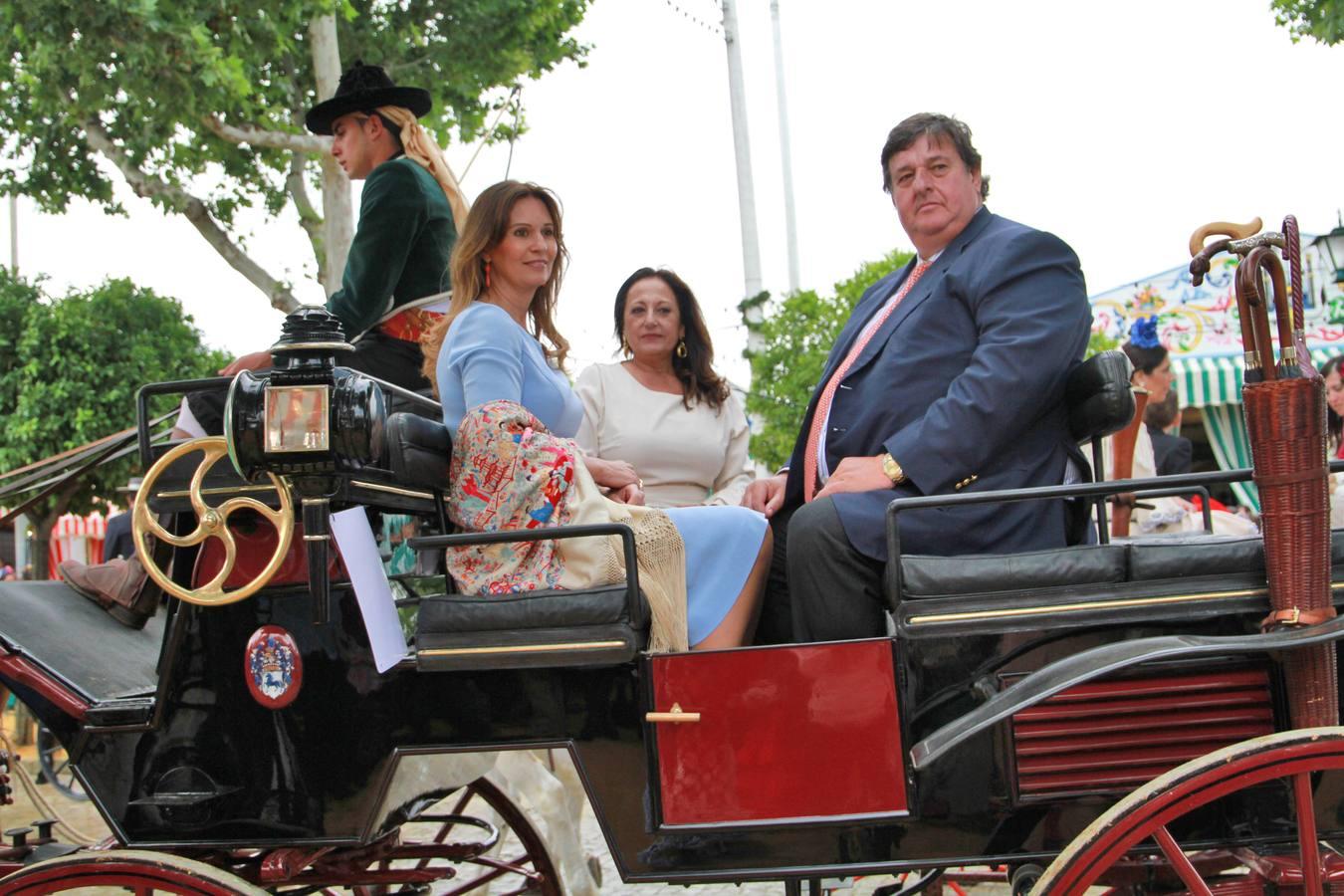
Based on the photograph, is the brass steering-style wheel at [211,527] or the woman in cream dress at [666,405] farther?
the woman in cream dress at [666,405]

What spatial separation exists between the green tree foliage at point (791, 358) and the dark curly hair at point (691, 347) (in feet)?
16.9

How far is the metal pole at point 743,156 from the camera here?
11.7m

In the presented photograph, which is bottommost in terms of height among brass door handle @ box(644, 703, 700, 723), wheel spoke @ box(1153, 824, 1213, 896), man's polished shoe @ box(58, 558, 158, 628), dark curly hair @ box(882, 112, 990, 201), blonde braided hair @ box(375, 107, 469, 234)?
wheel spoke @ box(1153, 824, 1213, 896)

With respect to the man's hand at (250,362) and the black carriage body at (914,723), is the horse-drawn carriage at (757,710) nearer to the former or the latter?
the black carriage body at (914,723)

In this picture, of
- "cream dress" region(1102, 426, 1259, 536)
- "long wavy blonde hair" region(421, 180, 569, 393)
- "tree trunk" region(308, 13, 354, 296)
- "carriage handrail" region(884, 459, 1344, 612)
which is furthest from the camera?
"tree trunk" region(308, 13, 354, 296)

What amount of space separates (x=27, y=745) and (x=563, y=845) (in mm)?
6399

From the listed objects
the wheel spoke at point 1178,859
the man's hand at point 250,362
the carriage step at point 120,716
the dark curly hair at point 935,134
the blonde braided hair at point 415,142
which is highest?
the blonde braided hair at point 415,142

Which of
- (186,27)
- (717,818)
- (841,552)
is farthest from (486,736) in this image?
(186,27)

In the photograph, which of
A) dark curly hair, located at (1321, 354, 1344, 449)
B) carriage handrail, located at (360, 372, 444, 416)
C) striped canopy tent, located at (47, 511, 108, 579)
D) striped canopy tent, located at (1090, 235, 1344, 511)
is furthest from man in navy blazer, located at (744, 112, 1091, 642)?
striped canopy tent, located at (47, 511, 108, 579)

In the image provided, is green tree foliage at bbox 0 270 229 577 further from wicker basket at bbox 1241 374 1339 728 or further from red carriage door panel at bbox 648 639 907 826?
wicker basket at bbox 1241 374 1339 728

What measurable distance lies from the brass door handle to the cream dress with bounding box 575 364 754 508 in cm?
182

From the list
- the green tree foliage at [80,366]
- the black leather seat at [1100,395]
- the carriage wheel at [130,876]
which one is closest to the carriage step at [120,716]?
the carriage wheel at [130,876]

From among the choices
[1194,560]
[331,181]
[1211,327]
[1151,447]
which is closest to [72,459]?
[1194,560]

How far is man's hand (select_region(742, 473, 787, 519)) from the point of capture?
3145mm
